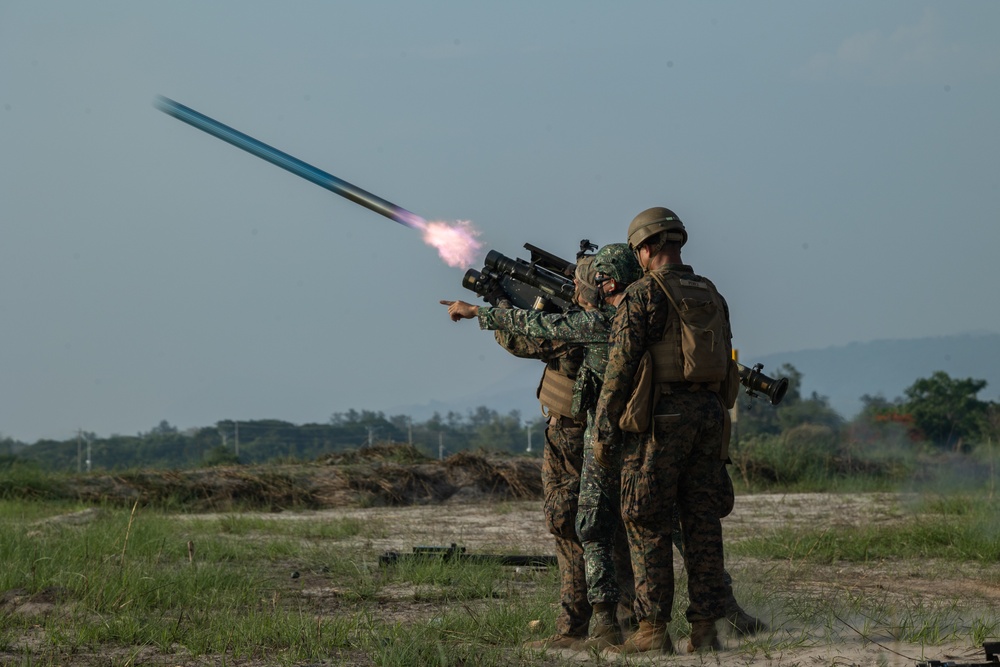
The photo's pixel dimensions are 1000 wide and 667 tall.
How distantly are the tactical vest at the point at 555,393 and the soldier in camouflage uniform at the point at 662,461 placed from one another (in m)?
0.55

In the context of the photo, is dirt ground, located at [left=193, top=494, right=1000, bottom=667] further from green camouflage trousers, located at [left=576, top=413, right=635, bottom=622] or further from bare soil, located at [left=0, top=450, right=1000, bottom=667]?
green camouflage trousers, located at [left=576, top=413, right=635, bottom=622]

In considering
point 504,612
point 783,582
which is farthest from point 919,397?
point 504,612

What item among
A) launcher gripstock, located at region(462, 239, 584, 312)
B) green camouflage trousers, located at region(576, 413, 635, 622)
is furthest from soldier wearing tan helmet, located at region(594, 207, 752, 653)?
launcher gripstock, located at region(462, 239, 584, 312)

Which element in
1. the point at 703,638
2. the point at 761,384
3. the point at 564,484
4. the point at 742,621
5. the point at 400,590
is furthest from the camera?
the point at 400,590

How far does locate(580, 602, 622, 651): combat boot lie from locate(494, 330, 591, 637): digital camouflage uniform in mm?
162

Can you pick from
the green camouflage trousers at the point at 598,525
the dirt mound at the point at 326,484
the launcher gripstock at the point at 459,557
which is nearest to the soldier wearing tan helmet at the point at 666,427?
the green camouflage trousers at the point at 598,525

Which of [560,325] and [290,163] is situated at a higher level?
[290,163]

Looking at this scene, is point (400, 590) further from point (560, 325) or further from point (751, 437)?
point (751, 437)

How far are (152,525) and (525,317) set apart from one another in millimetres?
5632

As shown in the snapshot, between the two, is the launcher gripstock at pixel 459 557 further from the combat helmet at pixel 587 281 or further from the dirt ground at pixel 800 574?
the combat helmet at pixel 587 281

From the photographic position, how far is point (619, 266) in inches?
249

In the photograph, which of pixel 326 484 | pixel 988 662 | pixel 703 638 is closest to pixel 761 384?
pixel 703 638

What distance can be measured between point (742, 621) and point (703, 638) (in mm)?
529

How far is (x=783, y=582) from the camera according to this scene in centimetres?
831
